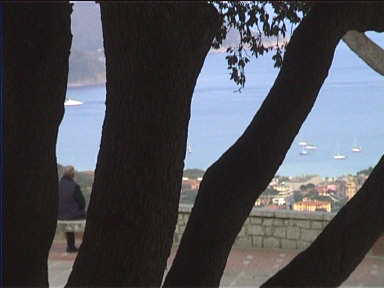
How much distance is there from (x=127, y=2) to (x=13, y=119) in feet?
2.49

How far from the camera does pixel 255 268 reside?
34.0 ft

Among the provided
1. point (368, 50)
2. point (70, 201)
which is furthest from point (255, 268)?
point (368, 50)

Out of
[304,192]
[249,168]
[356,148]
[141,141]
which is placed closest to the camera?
[141,141]

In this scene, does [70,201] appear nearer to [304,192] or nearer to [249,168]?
[304,192]

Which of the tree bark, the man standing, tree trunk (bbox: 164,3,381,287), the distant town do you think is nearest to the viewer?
tree trunk (bbox: 164,3,381,287)

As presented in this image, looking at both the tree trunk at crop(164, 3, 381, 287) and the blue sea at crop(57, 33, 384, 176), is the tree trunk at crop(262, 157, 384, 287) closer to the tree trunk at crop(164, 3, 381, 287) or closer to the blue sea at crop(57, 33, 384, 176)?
the tree trunk at crop(164, 3, 381, 287)

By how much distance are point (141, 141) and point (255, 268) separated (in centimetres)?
763

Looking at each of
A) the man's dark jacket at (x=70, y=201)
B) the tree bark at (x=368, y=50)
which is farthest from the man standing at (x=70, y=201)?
the tree bark at (x=368, y=50)

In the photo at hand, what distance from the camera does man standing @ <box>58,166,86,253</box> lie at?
36.6 ft

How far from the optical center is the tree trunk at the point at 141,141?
2941 millimetres

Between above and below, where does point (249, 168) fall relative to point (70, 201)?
above

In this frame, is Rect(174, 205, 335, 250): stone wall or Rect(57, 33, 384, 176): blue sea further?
Rect(57, 33, 384, 176): blue sea

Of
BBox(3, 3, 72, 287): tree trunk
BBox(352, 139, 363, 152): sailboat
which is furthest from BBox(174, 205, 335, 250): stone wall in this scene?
BBox(352, 139, 363, 152): sailboat

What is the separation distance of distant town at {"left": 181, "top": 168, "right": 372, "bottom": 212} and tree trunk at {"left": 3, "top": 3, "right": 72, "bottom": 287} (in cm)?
736
